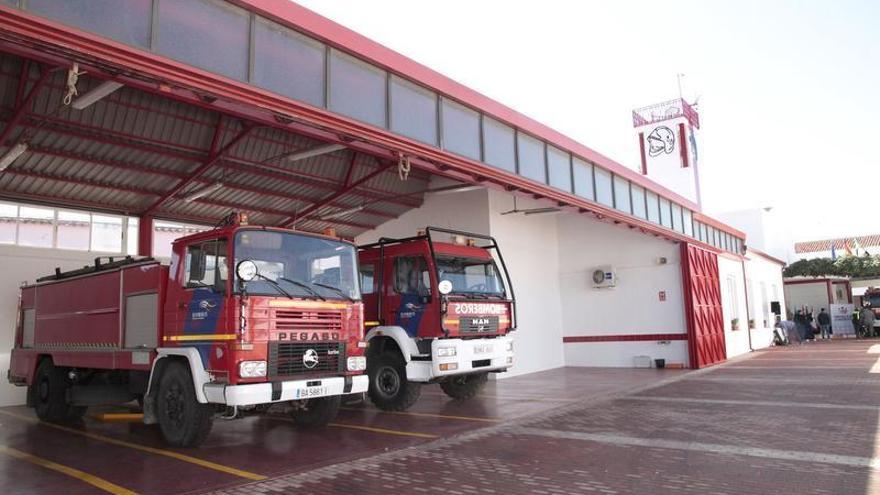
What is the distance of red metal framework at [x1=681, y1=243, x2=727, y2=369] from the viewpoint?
15320mm

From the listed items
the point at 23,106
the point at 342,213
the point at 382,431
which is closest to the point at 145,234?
the point at 342,213

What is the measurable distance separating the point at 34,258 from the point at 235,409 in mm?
8970

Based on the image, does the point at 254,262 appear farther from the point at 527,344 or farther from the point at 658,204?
the point at 658,204

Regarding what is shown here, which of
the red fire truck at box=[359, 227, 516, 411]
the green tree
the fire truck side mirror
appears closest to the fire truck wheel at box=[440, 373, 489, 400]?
the red fire truck at box=[359, 227, 516, 411]

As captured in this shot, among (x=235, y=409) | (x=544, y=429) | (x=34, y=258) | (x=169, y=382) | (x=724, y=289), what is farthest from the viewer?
(x=724, y=289)

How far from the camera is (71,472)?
6.12 meters

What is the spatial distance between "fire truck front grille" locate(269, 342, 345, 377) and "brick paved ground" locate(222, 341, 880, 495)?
1265 millimetres

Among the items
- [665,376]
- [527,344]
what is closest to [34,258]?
[527,344]

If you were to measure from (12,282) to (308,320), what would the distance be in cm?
907

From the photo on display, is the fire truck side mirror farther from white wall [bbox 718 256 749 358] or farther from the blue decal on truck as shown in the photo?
white wall [bbox 718 256 749 358]

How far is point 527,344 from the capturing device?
15.6m

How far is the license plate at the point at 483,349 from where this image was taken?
936cm

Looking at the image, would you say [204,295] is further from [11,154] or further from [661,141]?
A: [661,141]

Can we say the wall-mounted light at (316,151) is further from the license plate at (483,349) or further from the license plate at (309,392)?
the license plate at (309,392)
